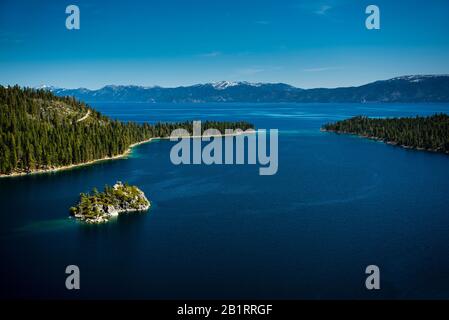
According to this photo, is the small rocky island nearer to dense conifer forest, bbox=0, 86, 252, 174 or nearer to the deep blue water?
the deep blue water

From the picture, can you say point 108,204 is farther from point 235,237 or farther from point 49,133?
point 49,133

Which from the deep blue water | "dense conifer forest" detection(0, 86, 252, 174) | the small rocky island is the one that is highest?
"dense conifer forest" detection(0, 86, 252, 174)

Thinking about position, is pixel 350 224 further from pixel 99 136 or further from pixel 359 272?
pixel 99 136

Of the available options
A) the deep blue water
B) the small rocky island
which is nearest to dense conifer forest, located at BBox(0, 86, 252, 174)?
the deep blue water

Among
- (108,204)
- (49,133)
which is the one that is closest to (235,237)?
(108,204)

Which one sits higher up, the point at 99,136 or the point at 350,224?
the point at 99,136

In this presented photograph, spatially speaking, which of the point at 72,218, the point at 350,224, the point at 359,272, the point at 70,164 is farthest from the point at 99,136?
the point at 359,272
